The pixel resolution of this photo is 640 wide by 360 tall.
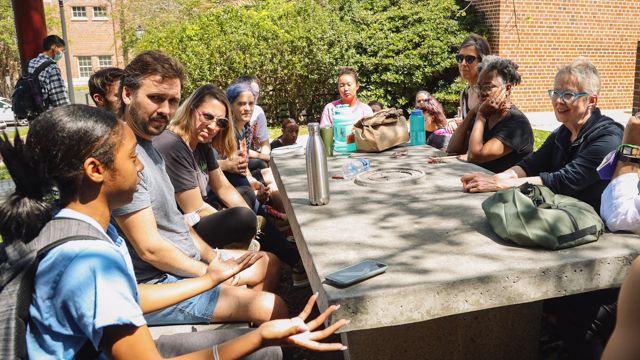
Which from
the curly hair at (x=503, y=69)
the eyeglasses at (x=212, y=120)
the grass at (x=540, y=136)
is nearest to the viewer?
the eyeglasses at (x=212, y=120)

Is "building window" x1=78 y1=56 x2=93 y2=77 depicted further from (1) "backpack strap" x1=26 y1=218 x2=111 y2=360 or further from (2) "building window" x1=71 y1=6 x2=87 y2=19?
(1) "backpack strap" x1=26 y1=218 x2=111 y2=360

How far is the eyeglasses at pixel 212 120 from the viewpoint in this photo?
345cm

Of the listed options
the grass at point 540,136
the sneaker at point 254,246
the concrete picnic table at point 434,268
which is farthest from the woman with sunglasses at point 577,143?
the grass at point 540,136

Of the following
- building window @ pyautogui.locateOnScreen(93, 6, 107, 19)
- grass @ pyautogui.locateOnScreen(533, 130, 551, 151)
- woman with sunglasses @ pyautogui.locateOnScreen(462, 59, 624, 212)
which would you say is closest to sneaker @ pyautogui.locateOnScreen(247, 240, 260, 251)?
woman with sunglasses @ pyautogui.locateOnScreen(462, 59, 624, 212)

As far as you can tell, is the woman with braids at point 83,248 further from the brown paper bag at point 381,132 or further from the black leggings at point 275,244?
the brown paper bag at point 381,132

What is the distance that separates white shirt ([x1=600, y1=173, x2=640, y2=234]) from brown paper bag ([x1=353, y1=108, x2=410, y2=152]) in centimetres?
211

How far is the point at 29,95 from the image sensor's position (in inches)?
286

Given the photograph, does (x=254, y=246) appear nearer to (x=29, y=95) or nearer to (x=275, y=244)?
(x=275, y=244)

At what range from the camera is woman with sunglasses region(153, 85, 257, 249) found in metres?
3.10

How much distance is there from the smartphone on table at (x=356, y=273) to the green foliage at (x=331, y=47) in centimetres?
1076

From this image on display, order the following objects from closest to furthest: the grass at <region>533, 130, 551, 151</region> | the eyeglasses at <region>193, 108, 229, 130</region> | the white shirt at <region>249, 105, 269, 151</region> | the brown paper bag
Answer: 1. the eyeglasses at <region>193, 108, 229, 130</region>
2. the brown paper bag
3. the white shirt at <region>249, 105, 269, 151</region>
4. the grass at <region>533, 130, 551, 151</region>

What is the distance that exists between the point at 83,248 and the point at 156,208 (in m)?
1.17

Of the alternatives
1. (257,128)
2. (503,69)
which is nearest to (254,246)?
(503,69)

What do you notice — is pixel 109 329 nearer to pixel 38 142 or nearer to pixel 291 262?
pixel 38 142
